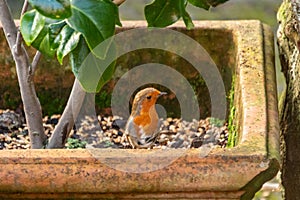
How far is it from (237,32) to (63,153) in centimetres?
68

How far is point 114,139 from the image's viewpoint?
2070 mm

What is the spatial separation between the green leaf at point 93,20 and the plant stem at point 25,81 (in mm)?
305

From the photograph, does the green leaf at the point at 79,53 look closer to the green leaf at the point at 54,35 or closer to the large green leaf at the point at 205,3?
the green leaf at the point at 54,35

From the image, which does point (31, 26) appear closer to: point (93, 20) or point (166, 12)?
point (93, 20)

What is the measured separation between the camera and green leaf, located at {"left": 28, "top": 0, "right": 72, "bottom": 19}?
4.69ft

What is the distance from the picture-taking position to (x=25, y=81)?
72.8 inches

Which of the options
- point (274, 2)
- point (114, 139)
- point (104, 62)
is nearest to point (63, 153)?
point (104, 62)

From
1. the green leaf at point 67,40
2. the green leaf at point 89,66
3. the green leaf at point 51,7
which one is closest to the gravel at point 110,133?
the green leaf at point 89,66

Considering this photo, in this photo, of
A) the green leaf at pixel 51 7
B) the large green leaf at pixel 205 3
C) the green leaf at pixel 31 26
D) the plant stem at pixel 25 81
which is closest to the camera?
the green leaf at pixel 51 7

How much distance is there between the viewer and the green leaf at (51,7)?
56.3 inches

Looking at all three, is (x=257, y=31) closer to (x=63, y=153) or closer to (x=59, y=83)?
(x=59, y=83)

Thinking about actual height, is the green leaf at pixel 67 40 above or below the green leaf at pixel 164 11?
above

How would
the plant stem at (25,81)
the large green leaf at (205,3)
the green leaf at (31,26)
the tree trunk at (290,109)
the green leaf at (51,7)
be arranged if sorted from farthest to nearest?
1. the tree trunk at (290,109)
2. the plant stem at (25,81)
3. the large green leaf at (205,3)
4. the green leaf at (31,26)
5. the green leaf at (51,7)

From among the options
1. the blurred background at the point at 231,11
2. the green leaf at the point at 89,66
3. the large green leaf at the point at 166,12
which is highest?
the large green leaf at the point at 166,12
